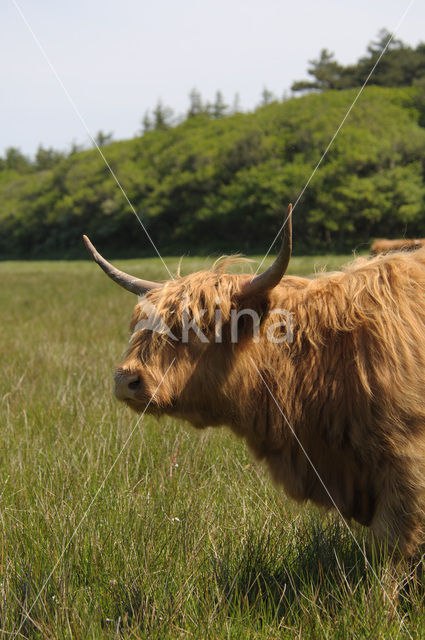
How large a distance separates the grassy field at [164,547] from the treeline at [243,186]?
549 inches

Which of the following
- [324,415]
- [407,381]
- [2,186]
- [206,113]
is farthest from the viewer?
[2,186]

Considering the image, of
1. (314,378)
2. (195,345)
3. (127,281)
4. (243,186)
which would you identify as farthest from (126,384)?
(243,186)

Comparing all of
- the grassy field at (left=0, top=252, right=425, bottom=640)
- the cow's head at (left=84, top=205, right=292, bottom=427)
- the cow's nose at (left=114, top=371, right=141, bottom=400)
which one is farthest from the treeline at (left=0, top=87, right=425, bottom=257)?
the cow's nose at (left=114, top=371, right=141, bottom=400)

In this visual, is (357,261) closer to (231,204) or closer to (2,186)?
(231,204)

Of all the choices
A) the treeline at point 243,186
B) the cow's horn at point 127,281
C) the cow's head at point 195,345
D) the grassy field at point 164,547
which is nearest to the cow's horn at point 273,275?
the cow's head at point 195,345

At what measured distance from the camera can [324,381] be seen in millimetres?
2414

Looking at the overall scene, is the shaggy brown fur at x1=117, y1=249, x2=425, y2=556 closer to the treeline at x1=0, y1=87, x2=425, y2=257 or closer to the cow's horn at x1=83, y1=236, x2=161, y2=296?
the cow's horn at x1=83, y1=236, x2=161, y2=296

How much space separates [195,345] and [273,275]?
0.40 metres

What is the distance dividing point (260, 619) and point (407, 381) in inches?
38.6

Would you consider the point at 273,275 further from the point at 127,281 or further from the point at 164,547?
→ the point at 164,547

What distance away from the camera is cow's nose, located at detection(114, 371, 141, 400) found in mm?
2293

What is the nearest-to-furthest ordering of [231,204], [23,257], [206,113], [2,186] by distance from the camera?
[231,204] < [23,257] < [206,113] < [2,186]

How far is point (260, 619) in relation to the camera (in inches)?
89.0

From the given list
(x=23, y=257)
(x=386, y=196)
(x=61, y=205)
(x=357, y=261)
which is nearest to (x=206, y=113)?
(x=61, y=205)
